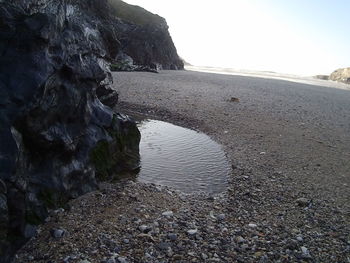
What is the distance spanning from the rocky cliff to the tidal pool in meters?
1.34

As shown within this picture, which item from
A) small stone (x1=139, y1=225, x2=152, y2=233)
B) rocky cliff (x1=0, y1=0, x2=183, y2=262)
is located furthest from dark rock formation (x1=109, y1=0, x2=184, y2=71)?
small stone (x1=139, y1=225, x2=152, y2=233)

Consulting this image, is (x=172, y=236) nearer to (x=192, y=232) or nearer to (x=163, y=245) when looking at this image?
(x=163, y=245)

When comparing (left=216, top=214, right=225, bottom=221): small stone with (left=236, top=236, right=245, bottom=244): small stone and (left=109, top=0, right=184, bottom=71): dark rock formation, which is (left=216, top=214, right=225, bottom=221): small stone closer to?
(left=236, top=236, right=245, bottom=244): small stone

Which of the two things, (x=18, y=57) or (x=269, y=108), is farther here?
(x=269, y=108)

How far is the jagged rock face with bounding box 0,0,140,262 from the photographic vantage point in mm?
5445

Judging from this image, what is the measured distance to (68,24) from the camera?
7.89 meters

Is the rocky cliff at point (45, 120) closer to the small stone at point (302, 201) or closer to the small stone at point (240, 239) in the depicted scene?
the small stone at point (240, 239)

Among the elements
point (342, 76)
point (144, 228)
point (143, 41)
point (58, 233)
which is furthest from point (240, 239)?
point (342, 76)

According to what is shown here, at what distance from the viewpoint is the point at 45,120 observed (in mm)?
6527

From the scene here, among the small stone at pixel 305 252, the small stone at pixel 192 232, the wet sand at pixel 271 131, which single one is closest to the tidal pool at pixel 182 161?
the wet sand at pixel 271 131

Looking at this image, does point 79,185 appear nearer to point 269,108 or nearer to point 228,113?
point 228,113

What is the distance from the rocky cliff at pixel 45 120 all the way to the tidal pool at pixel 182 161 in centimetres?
134

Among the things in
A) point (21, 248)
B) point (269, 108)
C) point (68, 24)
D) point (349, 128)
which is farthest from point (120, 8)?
point (21, 248)

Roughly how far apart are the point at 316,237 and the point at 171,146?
6.96 meters
